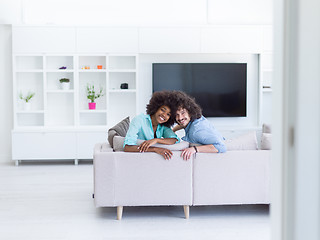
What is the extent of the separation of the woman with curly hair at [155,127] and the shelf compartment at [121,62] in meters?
3.25

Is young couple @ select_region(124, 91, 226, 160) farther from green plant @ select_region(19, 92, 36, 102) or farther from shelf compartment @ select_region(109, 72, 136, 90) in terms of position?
green plant @ select_region(19, 92, 36, 102)

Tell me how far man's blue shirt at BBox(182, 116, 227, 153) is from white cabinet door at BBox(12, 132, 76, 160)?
10.7 ft

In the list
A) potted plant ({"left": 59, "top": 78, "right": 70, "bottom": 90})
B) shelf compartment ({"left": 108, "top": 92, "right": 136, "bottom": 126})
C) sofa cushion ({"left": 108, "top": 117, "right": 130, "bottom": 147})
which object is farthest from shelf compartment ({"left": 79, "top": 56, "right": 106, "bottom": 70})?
sofa cushion ({"left": 108, "top": 117, "right": 130, "bottom": 147})

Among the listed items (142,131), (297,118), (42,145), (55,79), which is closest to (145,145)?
(142,131)

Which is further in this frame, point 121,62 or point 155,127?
point 121,62

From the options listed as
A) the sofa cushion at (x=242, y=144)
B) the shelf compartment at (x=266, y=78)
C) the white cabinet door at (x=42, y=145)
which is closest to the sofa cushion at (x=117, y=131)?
the sofa cushion at (x=242, y=144)

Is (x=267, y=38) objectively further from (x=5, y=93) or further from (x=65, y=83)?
(x=5, y=93)

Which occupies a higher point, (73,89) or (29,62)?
(29,62)

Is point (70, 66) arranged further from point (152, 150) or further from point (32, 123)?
point (152, 150)

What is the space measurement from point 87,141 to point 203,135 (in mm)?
3342

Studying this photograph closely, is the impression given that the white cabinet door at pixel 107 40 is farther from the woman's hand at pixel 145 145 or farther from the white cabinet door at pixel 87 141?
the woman's hand at pixel 145 145

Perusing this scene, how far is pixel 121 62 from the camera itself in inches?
291

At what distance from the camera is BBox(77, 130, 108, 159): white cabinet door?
6953mm

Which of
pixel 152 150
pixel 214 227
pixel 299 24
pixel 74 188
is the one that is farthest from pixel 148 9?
pixel 299 24
